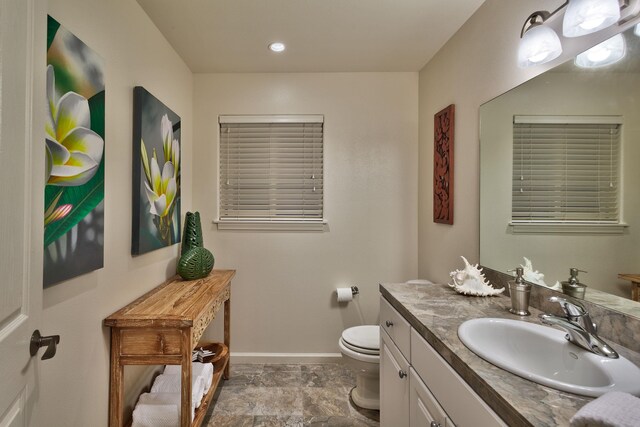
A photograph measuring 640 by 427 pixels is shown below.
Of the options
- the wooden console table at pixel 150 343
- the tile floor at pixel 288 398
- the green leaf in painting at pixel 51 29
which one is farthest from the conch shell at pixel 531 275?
the green leaf in painting at pixel 51 29

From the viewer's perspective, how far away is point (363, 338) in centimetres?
197

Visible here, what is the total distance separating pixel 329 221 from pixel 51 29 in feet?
6.38

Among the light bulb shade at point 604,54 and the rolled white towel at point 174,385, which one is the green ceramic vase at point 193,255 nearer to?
the rolled white towel at point 174,385

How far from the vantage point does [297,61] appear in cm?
229

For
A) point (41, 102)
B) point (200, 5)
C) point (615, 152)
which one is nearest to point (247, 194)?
point (200, 5)

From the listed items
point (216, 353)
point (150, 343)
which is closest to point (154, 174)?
point (150, 343)

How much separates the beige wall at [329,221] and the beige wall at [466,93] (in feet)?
0.63

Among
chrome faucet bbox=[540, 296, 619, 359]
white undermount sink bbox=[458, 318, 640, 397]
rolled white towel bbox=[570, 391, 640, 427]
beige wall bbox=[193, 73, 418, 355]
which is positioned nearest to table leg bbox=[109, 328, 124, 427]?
beige wall bbox=[193, 73, 418, 355]

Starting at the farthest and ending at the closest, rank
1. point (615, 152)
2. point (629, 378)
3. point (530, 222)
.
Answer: point (530, 222) → point (615, 152) → point (629, 378)

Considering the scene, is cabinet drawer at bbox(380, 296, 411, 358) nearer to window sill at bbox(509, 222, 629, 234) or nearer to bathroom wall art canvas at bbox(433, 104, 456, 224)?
window sill at bbox(509, 222, 629, 234)

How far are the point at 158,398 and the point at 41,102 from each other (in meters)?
1.53

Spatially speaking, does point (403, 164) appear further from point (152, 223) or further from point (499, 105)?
point (152, 223)

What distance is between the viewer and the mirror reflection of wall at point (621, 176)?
937 mm

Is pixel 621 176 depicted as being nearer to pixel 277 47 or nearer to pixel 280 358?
pixel 277 47
